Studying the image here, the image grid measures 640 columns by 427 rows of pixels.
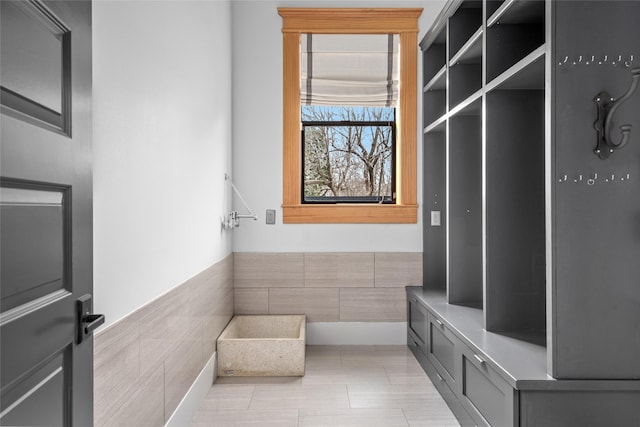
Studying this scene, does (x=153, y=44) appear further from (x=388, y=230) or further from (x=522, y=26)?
(x=388, y=230)

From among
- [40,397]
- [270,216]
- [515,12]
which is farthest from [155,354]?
[515,12]

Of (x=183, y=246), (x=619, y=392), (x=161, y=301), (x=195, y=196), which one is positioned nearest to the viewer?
(x=619, y=392)

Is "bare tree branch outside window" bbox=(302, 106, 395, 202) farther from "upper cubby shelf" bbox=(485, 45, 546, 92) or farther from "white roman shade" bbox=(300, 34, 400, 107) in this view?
"upper cubby shelf" bbox=(485, 45, 546, 92)

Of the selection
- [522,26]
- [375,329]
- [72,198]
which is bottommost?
[375,329]

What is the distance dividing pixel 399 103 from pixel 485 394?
90.9 inches

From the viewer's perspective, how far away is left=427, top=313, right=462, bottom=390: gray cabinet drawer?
7.59ft

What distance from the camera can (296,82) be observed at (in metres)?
3.44

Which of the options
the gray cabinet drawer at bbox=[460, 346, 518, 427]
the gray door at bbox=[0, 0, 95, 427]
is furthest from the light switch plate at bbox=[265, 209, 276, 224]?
the gray door at bbox=[0, 0, 95, 427]

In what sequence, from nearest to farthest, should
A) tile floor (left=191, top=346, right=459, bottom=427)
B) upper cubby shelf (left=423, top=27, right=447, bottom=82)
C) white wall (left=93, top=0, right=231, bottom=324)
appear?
white wall (left=93, top=0, right=231, bottom=324)
tile floor (left=191, top=346, right=459, bottom=427)
upper cubby shelf (left=423, top=27, right=447, bottom=82)

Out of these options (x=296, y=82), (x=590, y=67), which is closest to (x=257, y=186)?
(x=296, y=82)

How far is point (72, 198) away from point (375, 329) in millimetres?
2845

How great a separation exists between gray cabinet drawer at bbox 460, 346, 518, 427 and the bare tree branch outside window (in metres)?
1.76

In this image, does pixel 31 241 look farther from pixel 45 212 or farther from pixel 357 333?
pixel 357 333

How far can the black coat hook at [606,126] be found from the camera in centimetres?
154
